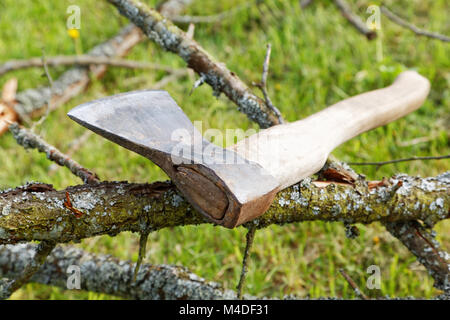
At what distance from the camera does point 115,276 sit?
1910 millimetres

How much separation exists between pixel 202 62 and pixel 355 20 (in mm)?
1800

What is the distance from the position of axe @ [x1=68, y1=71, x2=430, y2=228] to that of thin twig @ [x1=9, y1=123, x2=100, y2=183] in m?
0.29

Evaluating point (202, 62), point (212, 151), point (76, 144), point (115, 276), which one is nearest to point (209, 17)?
point (76, 144)

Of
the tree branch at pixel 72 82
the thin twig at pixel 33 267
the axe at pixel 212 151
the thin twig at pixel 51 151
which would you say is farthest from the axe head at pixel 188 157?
the tree branch at pixel 72 82

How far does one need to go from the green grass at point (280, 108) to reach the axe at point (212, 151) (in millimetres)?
721

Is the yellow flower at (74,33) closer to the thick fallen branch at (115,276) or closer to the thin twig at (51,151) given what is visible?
the thin twig at (51,151)

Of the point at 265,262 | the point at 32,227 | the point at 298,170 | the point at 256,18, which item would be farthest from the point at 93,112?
the point at 256,18

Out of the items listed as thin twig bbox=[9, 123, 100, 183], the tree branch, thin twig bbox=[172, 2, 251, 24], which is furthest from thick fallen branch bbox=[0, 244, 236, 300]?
thin twig bbox=[172, 2, 251, 24]

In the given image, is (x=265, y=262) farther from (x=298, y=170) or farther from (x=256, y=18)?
(x=256, y=18)

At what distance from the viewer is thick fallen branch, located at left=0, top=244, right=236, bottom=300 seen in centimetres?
178

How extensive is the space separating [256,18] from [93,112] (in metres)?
2.62

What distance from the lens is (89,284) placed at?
1940 mm

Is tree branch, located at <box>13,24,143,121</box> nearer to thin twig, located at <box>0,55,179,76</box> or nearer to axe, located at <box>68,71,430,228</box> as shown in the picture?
thin twig, located at <box>0,55,179,76</box>

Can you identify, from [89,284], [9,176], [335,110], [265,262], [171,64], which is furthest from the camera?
[171,64]
